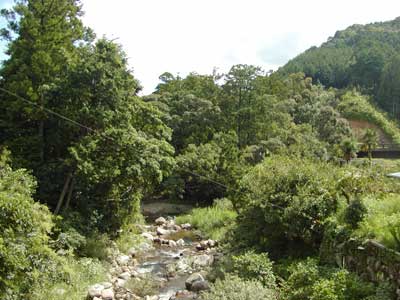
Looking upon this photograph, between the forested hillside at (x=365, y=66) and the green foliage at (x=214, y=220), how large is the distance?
54.3 metres

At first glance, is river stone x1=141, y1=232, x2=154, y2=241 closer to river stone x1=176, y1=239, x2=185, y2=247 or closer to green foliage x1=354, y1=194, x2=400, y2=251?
river stone x1=176, y1=239, x2=185, y2=247

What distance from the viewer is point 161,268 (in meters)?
14.8

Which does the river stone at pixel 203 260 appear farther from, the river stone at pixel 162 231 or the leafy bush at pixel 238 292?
the leafy bush at pixel 238 292

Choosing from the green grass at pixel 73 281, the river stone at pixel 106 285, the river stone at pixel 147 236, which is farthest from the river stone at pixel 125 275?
the river stone at pixel 147 236

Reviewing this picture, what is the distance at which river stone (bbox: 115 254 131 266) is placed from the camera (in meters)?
14.6

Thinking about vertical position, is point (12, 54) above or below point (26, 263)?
above

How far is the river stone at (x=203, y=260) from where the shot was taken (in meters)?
14.7

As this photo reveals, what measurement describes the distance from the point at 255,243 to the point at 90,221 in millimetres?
6465

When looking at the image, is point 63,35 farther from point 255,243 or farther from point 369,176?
point 369,176

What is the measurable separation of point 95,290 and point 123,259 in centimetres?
377

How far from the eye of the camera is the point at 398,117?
6475 cm

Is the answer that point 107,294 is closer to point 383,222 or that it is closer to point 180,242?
point 180,242

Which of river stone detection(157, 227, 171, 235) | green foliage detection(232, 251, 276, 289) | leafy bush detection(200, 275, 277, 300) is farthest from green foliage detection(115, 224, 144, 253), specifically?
leafy bush detection(200, 275, 277, 300)

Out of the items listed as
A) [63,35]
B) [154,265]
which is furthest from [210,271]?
[63,35]
